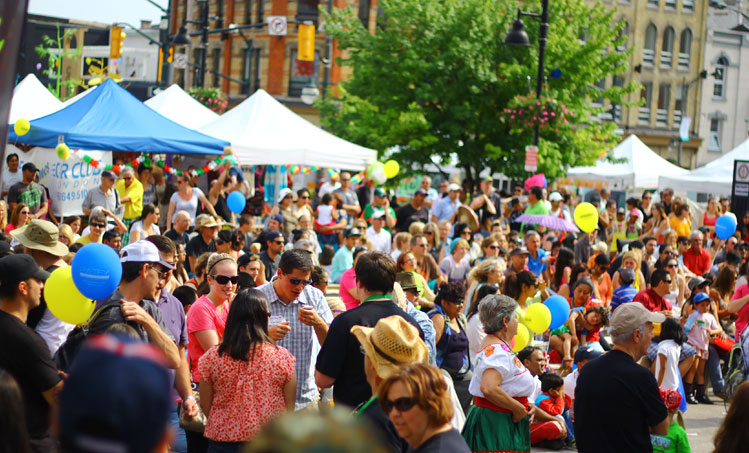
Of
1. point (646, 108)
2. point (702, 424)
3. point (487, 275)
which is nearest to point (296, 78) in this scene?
point (646, 108)

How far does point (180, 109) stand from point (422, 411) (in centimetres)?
1898

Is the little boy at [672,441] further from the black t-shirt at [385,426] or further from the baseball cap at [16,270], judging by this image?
the baseball cap at [16,270]

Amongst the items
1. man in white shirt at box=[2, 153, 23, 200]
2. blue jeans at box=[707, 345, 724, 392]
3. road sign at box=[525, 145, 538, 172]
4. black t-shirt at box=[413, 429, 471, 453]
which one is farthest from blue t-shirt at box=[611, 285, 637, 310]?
road sign at box=[525, 145, 538, 172]

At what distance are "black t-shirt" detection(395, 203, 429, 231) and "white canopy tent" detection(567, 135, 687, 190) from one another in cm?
1582

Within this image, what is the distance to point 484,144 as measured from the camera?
28.3m

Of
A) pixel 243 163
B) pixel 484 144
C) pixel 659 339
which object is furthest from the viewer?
pixel 484 144

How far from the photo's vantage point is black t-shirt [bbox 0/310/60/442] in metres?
4.21

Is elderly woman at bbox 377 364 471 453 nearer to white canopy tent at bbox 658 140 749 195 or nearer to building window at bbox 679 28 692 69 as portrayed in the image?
white canopy tent at bbox 658 140 749 195

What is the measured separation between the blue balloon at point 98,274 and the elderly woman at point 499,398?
2180mm

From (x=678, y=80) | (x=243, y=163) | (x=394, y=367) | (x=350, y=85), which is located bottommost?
(x=394, y=367)

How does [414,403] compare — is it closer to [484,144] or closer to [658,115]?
[484,144]

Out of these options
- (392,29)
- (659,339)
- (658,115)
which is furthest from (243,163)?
(658,115)

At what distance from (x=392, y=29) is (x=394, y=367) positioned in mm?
25664

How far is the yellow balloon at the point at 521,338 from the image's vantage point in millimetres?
8117
